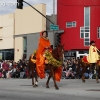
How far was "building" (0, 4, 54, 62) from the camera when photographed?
206 ft

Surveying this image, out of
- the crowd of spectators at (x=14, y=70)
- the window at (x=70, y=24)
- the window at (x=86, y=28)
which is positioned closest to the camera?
the crowd of spectators at (x=14, y=70)

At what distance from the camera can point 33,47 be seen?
63.8m

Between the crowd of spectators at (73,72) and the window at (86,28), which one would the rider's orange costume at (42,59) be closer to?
the crowd of spectators at (73,72)

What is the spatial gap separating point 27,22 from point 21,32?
2979 millimetres

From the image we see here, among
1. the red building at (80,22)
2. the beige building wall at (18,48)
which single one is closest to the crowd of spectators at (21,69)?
the red building at (80,22)

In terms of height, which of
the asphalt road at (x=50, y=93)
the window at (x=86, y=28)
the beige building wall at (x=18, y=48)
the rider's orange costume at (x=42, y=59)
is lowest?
the asphalt road at (x=50, y=93)

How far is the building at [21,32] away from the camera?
6269cm

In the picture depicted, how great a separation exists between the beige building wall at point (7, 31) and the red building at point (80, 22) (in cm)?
1436

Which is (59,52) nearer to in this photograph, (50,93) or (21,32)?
(50,93)

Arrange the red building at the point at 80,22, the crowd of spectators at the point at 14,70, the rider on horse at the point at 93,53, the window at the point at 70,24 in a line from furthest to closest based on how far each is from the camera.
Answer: the window at the point at 70,24, the red building at the point at 80,22, the crowd of spectators at the point at 14,70, the rider on horse at the point at 93,53

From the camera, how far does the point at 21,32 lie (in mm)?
66812

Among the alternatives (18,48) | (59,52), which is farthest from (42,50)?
(18,48)

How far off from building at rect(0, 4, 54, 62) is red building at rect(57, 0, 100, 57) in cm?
425

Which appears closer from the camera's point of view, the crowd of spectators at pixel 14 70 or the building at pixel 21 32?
the crowd of spectators at pixel 14 70
